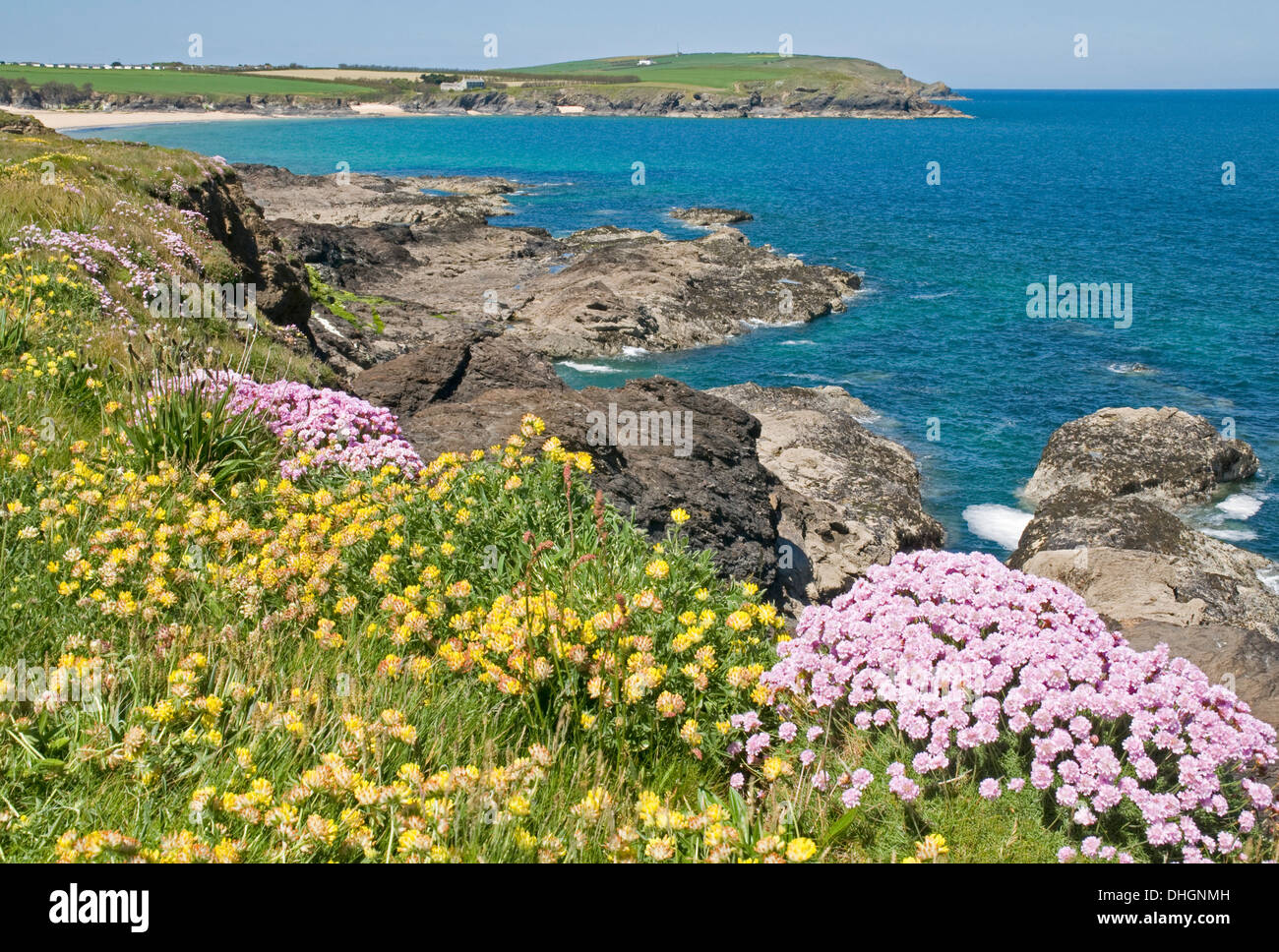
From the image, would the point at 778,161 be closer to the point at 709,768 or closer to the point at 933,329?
the point at 933,329

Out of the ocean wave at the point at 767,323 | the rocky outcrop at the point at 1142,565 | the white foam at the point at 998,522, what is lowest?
the white foam at the point at 998,522

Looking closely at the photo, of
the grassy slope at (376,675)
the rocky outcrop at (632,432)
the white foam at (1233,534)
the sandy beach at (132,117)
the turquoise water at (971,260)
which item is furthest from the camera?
the sandy beach at (132,117)

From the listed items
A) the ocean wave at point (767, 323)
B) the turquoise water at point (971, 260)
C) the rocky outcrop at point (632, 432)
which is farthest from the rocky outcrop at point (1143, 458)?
the ocean wave at point (767, 323)

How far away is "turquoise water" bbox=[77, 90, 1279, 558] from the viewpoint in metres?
30.6

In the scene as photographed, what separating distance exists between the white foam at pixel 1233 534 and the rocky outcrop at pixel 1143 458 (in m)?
1.37

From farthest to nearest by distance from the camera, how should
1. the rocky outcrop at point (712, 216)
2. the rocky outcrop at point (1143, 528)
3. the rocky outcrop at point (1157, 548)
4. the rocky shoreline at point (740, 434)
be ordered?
the rocky outcrop at point (712, 216) → the rocky outcrop at point (1143, 528) → the rocky shoreline at point (740, 434) → the rocky outcrop at point (1157, 548)

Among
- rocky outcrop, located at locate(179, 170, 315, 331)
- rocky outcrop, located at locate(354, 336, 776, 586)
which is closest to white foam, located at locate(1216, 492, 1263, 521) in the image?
rocky outcrop, located at locate(354, 336, 776, 586)

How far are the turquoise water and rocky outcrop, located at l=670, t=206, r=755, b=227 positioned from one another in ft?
4.96

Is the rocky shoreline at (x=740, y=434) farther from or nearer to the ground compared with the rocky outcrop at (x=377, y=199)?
nearer to the ground

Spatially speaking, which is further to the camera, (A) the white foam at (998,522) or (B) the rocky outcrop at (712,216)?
(B) the rocky outcrop at (712,216)

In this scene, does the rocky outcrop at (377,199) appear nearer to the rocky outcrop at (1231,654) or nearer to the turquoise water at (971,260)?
the turquoise water at (971,260)

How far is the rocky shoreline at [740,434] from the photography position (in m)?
10.5

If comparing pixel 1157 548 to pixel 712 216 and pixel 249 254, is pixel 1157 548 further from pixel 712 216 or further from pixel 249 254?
pixel 712 216

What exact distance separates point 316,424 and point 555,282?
35480mm
